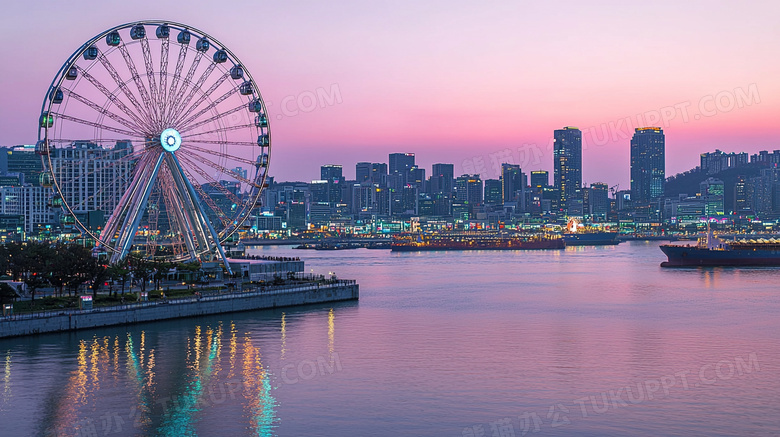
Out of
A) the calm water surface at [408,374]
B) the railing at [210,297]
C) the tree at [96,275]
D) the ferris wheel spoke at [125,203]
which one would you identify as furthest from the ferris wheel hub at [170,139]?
the calm water surface at [408,374]

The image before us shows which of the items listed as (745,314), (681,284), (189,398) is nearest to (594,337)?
(745,314)

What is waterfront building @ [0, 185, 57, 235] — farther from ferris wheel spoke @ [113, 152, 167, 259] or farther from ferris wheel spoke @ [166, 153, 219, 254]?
ferris wheel spoke @ [113, 152, 167, 259]

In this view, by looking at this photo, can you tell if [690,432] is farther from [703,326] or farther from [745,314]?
[745,314]

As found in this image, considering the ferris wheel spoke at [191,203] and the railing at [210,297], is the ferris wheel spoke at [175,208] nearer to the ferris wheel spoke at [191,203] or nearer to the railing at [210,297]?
the ferris wheel spoke at [191,203]

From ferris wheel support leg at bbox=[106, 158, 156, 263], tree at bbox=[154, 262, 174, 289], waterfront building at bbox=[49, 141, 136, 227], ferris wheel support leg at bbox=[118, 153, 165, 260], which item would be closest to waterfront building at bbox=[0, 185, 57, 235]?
waterfront building at bbox=[49, 141, 136, 227]

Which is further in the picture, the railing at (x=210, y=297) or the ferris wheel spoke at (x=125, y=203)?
the ferris wheel spoke at (x=125, y=203)

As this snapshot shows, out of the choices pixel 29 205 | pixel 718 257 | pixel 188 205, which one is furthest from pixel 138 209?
pixel 29 205
